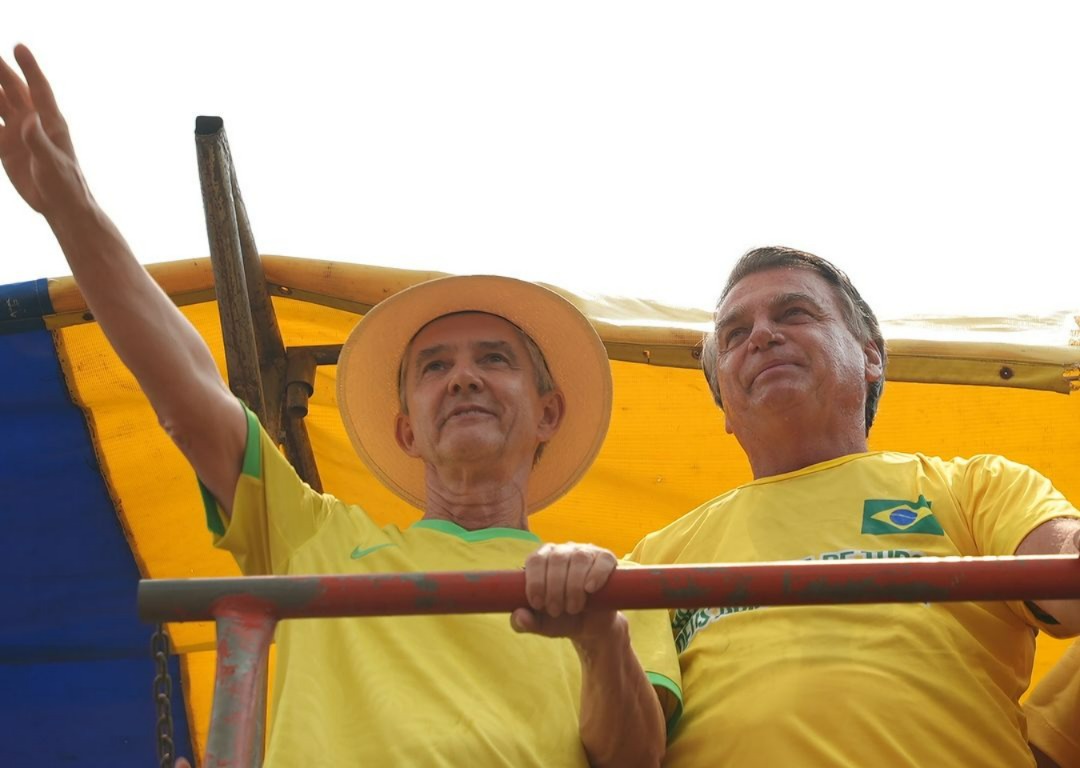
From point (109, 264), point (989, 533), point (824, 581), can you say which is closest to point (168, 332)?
point (109, 264)

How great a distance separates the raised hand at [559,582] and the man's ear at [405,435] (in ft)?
4.41

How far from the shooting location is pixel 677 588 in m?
1.74

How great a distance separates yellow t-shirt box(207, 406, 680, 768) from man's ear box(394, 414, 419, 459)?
1.52ft

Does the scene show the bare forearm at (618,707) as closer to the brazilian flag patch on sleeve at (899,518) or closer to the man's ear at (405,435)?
the brazilian flag patch on sleeve at (899,518)

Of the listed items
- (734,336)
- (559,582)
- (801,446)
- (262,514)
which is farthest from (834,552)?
(262,514)

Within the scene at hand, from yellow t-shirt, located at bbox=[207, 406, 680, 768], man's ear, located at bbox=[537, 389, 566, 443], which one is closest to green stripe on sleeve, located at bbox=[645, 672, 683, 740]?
yellow t-shirt, located at bbox=[207, 406, 680, 768]

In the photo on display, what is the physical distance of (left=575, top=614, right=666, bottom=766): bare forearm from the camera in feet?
6.95

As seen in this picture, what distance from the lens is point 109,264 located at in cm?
226

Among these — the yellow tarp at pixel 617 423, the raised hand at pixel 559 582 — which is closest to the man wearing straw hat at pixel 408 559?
the raised hand at pixel 559 582

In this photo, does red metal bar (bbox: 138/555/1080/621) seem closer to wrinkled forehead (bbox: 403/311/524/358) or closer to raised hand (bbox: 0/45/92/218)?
raised hand (bbox: 0/45/92/218)

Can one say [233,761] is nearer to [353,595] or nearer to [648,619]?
[353,595]

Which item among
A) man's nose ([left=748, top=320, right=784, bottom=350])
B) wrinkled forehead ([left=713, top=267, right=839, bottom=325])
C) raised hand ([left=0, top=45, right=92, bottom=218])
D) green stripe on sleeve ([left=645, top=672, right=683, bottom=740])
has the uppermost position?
raised hand ([left=0, top=45, right=92, bottom=218])

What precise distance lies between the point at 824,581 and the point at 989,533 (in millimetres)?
918

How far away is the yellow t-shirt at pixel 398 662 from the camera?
217 centimetres
